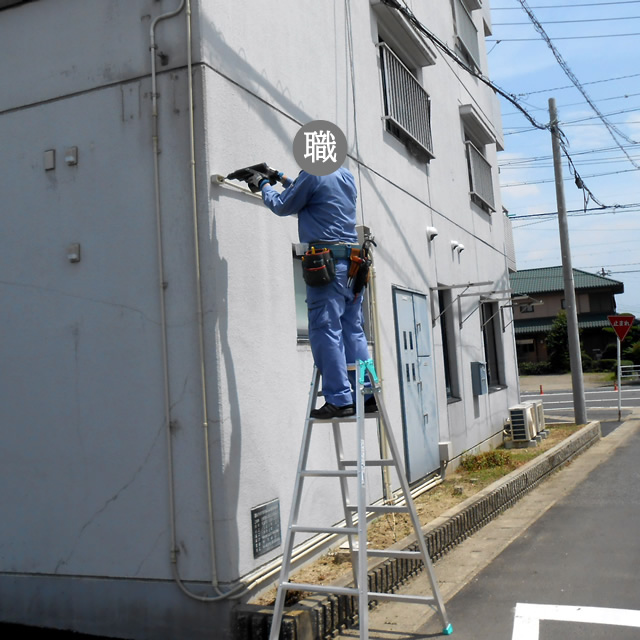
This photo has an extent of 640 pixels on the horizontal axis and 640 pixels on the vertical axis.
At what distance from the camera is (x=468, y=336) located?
11.5 meters

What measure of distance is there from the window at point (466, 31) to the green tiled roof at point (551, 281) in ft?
116

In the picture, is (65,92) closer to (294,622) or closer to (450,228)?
(294,622)

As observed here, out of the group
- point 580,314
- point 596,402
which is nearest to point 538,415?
point 596,402

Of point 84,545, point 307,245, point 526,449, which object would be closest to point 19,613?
point 84,545

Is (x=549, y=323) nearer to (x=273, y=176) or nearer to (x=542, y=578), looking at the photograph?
(x=542, y=578)

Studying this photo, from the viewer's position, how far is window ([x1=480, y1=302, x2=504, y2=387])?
14.1 metres

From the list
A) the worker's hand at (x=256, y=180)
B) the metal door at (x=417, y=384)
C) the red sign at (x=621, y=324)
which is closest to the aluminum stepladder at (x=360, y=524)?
the worker's hand at (x=256, y=180)

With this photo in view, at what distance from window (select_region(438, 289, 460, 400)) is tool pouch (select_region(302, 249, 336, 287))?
20.7 ft

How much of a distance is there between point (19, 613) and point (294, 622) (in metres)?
2.04

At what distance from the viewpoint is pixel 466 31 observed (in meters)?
13.2

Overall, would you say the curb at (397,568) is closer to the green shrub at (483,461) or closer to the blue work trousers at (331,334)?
the green shrub at (483,461)

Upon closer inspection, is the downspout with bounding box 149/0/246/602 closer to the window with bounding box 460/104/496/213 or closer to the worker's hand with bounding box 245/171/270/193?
the worker's hand with bounding box 245/171/270/193

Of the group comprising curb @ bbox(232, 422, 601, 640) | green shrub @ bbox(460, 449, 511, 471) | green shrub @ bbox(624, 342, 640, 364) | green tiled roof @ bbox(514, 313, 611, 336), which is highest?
green tiled roof @ bbox(514, 313, 611, 336)

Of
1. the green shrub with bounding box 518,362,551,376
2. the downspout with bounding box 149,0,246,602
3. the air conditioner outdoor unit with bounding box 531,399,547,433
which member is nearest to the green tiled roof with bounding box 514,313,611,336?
the green shrub with bounding box 518,362,551,376
